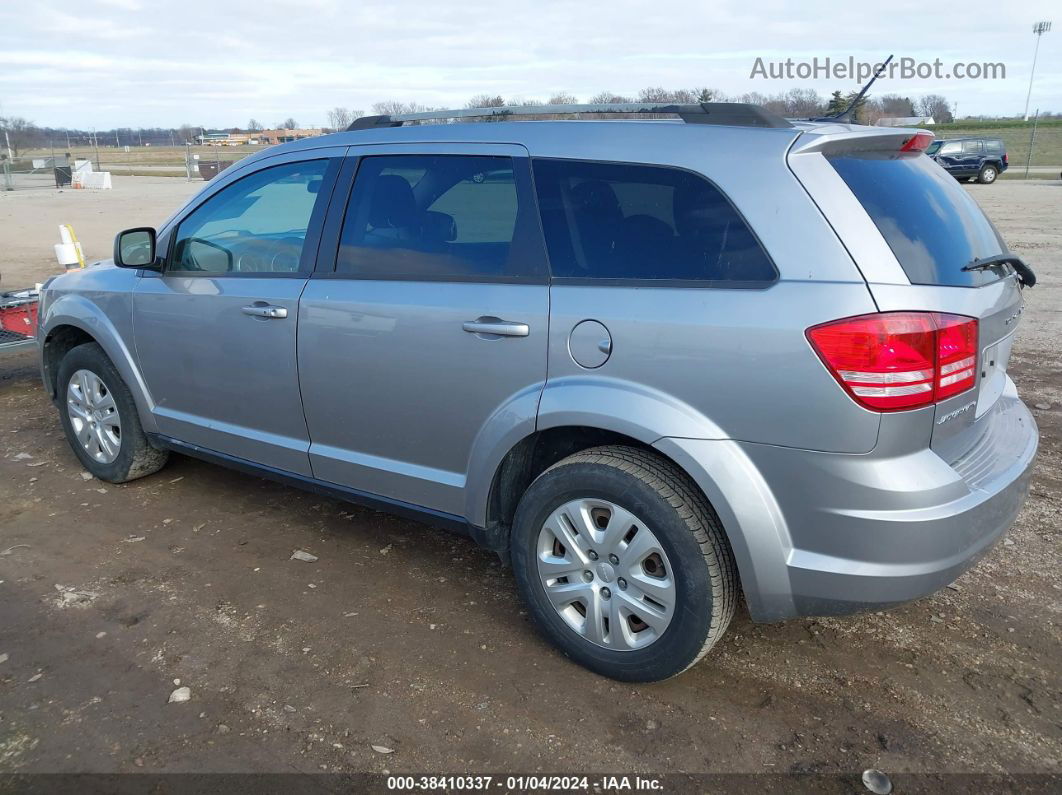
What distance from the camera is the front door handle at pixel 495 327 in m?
2.97

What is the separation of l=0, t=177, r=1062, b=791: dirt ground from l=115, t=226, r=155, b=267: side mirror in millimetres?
1319

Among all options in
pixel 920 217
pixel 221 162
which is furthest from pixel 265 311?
pixel 221 162

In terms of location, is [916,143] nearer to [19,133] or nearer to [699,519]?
[699,519]

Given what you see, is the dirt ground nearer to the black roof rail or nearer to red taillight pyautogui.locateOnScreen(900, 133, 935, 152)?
red taillight pyautogui.locateOnScreen(900, 133, 935, 152)

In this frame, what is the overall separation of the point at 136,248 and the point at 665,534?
10.2 feet

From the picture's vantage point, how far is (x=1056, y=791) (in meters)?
2.48

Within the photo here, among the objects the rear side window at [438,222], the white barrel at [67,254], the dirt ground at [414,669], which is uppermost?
the rear side window at [438,222]

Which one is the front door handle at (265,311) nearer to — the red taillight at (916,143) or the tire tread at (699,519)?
the tire tread at (699,519)

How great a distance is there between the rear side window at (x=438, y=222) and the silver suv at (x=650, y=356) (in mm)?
12

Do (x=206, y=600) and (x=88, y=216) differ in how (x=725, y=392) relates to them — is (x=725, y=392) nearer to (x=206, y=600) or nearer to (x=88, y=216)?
(x=206, y=600)

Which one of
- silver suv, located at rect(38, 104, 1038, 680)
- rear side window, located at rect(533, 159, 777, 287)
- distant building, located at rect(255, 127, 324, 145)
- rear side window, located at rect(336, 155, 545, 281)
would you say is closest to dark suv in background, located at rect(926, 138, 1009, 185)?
distant building, located at rect(255, 127, 324, 145)

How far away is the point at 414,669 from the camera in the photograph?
3148 millimetres

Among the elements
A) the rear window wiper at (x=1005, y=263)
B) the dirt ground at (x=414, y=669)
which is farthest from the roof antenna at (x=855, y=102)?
the dirt ground at (x=414, y=669)

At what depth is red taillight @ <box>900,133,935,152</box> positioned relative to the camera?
2.93m
